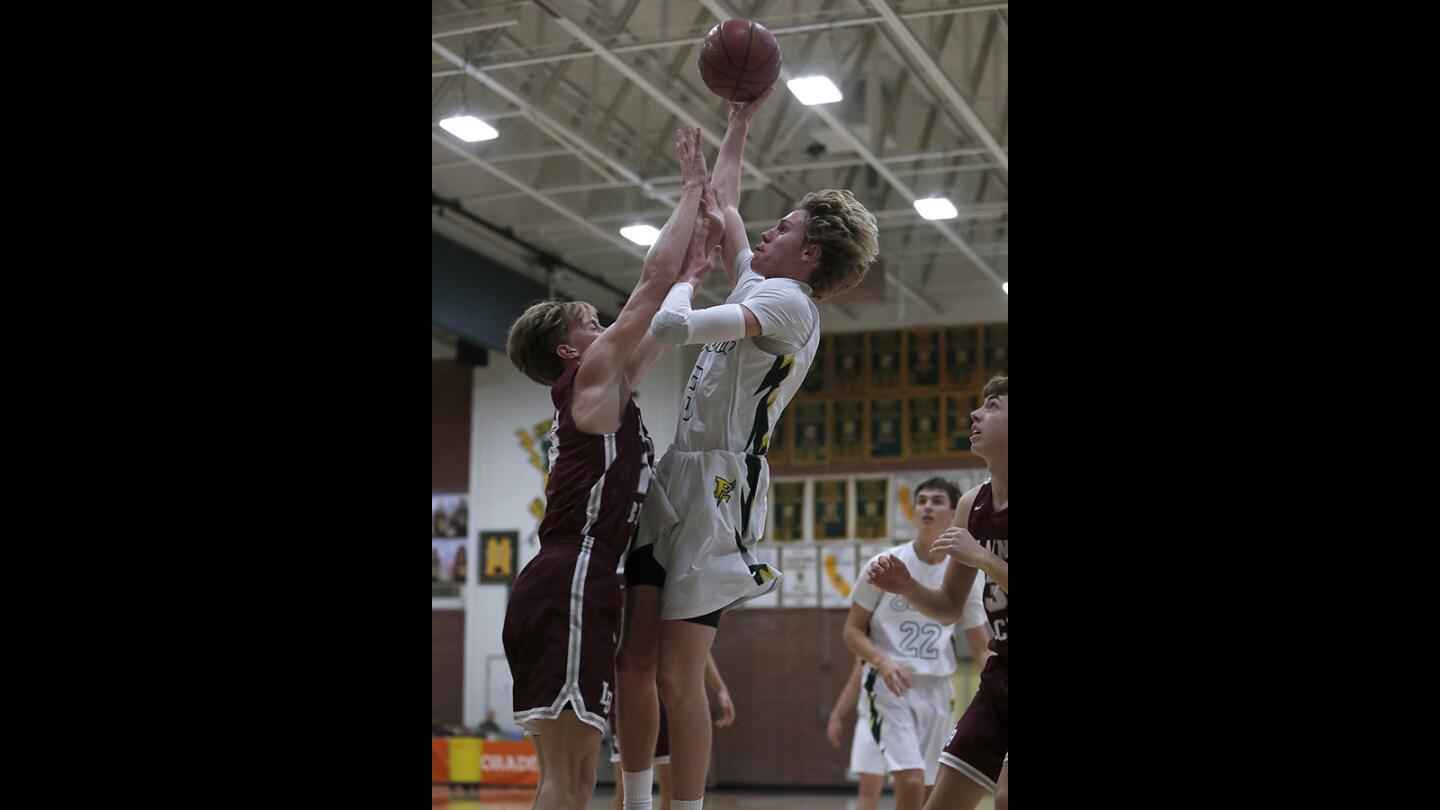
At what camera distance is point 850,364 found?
15891 millimetres

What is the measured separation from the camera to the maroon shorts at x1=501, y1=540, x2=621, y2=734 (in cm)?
349

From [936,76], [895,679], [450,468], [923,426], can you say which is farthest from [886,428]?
[895,679]

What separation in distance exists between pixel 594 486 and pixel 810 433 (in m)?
12.3

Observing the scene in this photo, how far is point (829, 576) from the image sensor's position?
1570 centimetres

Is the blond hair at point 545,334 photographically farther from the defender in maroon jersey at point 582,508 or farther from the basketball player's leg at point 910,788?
the basketball player's leg at point 910,788

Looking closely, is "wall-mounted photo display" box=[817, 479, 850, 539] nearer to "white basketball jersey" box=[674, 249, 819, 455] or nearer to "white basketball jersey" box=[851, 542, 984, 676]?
"white basketball jersey" box=[851, 542, 984, 676]

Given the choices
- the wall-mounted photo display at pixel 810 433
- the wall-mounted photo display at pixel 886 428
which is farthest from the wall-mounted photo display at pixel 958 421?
the wall-mounted photo display at pixel 810 433

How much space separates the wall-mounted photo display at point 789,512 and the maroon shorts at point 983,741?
12.1 meters

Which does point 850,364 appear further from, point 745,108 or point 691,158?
point 691,158

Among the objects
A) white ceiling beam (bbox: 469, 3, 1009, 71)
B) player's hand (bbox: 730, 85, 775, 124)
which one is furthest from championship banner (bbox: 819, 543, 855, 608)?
player's hand (bbox: 730, 85, 775, 124)
